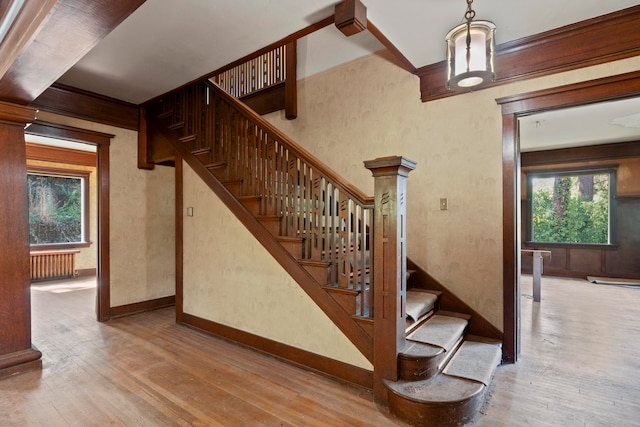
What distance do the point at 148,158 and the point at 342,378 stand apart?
398cm

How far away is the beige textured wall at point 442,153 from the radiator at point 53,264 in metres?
6.73

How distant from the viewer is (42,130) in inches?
145

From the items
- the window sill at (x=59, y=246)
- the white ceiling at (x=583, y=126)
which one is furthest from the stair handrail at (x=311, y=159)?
the window sill at (x=59, y=246)

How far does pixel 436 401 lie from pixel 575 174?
731 cm

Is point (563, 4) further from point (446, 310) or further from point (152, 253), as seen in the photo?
point (152, 253)

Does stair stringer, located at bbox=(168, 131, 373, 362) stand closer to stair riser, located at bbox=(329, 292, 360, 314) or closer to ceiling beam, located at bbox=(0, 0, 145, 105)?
stair riser, located at bbox=(329, 292, 360, 314)

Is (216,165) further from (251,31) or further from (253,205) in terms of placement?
(251,31)

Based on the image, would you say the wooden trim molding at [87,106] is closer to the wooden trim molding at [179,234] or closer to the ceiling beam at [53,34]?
the wooden trim molding at [179,234]

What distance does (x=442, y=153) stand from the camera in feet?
10.5

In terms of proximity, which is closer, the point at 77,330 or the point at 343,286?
the point at 343,286

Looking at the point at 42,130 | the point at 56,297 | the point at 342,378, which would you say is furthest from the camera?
the point at 56,297

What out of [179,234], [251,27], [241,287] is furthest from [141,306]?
[251,27]

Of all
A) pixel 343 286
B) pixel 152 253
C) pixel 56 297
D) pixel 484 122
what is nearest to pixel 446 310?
pixel 343 286

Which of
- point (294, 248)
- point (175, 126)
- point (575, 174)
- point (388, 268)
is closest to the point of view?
point (388, 268)
